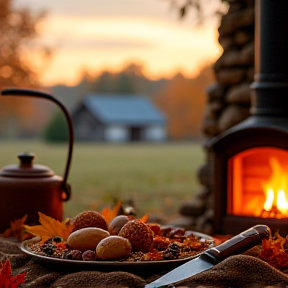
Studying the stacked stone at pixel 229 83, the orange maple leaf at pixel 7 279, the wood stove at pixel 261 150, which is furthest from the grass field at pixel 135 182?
the orange maple leaf at pixel 7 279

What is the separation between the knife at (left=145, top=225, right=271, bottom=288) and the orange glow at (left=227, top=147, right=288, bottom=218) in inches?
45.5

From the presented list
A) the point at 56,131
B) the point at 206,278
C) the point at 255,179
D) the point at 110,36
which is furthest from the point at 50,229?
the point at 56,131

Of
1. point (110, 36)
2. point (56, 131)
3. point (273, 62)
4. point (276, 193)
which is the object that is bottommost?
point (276, 193)

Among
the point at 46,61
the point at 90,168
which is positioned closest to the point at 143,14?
the point at 46,61

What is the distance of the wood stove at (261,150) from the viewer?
10.2 feet

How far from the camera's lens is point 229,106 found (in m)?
4.43

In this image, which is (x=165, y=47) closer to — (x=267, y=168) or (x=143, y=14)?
(x=143, y=14)

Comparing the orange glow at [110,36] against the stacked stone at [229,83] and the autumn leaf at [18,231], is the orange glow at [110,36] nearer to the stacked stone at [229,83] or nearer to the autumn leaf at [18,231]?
the stacked stone at [229,83]

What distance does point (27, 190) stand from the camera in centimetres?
272

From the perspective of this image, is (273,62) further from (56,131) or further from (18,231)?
(56,131)

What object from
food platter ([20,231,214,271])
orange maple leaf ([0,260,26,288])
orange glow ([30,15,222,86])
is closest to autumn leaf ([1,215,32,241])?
food platter ([20,231,214,271])

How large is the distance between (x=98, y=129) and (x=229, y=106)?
96.4 ft

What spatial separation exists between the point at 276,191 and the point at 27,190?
1.23 m

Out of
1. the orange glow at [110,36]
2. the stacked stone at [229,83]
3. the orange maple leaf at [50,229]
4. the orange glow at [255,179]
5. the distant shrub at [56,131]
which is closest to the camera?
Result: the orange maple leaf at [50,229]
